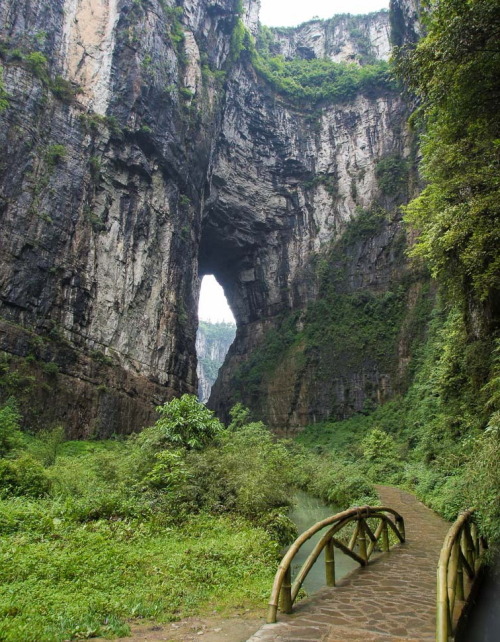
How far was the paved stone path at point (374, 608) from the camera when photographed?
338 cm

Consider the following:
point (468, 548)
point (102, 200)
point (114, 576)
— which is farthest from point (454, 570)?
point (102, 200)

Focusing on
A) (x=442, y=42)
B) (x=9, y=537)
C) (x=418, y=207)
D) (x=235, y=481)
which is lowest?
(x=235, y=481)

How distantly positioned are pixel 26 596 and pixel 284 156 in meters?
40.0

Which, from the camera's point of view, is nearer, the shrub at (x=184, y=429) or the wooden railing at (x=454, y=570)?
the wooden railing at (x=454, y=570)

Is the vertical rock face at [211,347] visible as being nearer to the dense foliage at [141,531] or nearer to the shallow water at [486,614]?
the dense foliage at [141,531]

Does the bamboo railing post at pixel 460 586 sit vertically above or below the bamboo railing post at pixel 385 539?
above

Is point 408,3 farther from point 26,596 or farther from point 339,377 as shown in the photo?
point 26,596

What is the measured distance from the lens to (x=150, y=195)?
25828 mm

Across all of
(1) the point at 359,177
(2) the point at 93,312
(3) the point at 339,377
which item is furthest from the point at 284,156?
(2) the point at 93,312

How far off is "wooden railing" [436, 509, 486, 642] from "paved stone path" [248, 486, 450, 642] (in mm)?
302

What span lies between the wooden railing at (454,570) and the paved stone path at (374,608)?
302 millimetres

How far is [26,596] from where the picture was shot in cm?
398

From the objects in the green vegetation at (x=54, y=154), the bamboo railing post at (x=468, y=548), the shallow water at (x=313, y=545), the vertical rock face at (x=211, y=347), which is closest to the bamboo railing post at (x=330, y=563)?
the shallow water at (x=313, y=545)

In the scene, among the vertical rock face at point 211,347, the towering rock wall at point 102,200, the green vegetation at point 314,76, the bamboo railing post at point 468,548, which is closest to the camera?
the bamboo railing post at point 468,548
